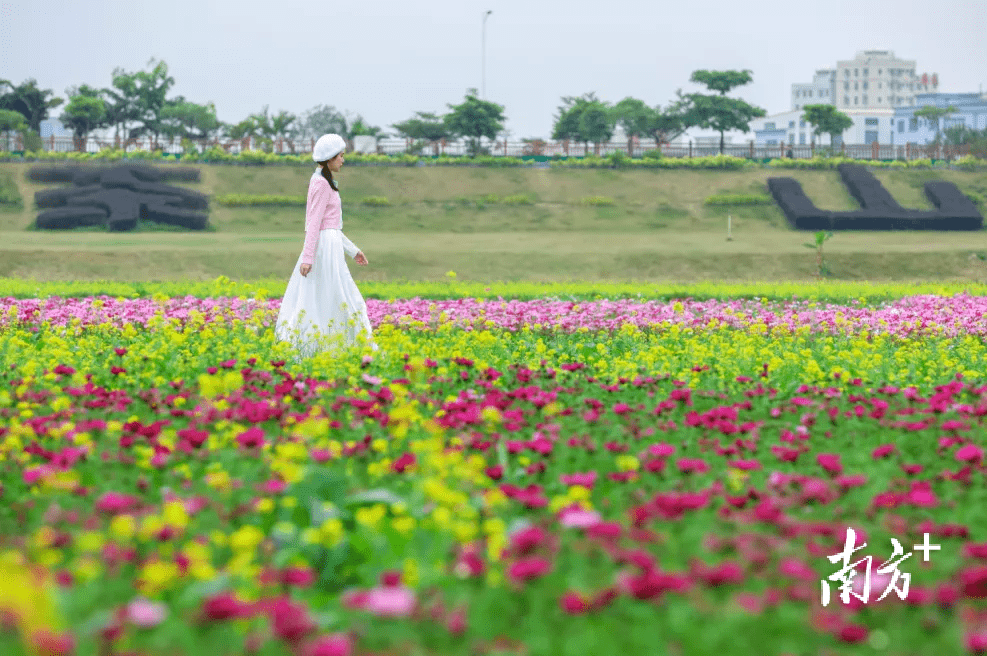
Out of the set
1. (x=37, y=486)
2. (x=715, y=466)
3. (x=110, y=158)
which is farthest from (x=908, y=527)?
(x=110, y=158)

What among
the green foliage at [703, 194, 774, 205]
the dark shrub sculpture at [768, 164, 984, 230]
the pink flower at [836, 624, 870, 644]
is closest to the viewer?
the pink flower at [836, 624, 870, 644]

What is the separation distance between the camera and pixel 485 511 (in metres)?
3.61

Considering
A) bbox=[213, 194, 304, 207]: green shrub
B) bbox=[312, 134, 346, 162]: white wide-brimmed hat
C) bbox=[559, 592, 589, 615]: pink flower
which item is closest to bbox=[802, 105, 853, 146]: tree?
bbox=[213, 194, 304, 207]: green shrub

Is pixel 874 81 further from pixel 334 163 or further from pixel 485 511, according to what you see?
pixel 485 511

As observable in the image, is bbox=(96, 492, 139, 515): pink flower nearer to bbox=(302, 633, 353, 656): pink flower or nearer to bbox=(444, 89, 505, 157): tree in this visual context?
bbox=(302, 633, 353, 656): pink flower

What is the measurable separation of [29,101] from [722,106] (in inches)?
1526

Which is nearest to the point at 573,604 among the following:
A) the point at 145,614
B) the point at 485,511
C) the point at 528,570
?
the point at 528,570

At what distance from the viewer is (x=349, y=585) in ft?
11.2

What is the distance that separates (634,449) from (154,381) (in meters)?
3.11

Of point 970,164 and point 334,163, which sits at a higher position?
point 970,164

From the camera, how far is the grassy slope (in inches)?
1000

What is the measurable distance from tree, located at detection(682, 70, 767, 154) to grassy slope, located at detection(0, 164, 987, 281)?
53.9ft

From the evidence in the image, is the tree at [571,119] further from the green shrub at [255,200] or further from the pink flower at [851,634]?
the pink flower at [851,634]

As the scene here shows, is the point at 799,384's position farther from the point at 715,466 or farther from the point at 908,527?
the point at 908,527
